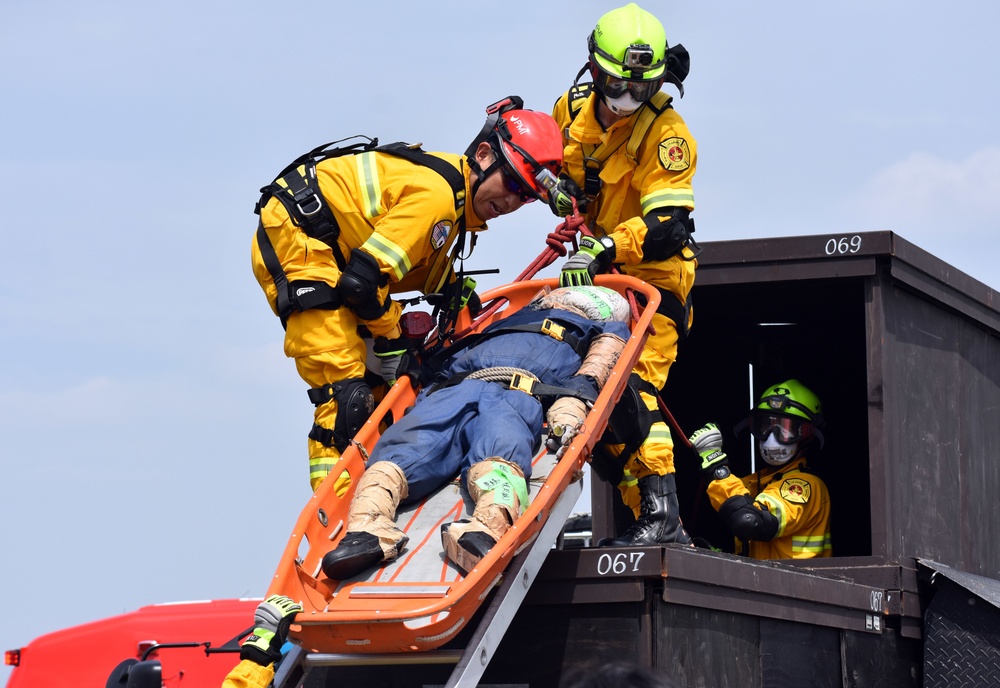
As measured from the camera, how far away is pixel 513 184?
614 cm

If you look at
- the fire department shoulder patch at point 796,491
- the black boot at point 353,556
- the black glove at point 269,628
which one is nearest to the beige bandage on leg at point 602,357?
the black boot at point 353,556

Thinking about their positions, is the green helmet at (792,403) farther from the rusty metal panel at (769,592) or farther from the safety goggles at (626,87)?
the safety goggles at (626,87)

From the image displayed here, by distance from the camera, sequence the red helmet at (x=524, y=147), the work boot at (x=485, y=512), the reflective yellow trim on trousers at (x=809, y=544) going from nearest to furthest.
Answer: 1. the work boot at (x=485, y=512)
2. the red helmet at (x=524, y=147)
3. the reflective yellow trim on trousers at (x=809, y=544)

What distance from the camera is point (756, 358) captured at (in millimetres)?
Result: 8719

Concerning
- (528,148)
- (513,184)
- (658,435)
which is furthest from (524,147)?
(658,435)

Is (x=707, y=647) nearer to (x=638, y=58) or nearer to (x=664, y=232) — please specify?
(x=664, y=232)

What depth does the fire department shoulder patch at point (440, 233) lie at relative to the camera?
600 cm

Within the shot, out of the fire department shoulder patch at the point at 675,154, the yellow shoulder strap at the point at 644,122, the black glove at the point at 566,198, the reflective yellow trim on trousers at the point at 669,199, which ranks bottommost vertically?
the reflective yellow trim on trousers at the point at 669,199

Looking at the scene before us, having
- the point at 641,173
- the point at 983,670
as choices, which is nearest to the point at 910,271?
the point at 641,173

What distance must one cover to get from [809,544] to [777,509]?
0.32 meters

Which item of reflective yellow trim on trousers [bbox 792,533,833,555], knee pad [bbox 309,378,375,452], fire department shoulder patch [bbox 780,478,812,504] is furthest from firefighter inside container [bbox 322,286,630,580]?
reflective yellow trim on trousers [bbox 792,533,833,555]

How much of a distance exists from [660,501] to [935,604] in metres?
1.28

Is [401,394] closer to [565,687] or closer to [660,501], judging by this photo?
[660,501]

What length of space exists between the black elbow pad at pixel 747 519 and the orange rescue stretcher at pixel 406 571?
6.17ft
